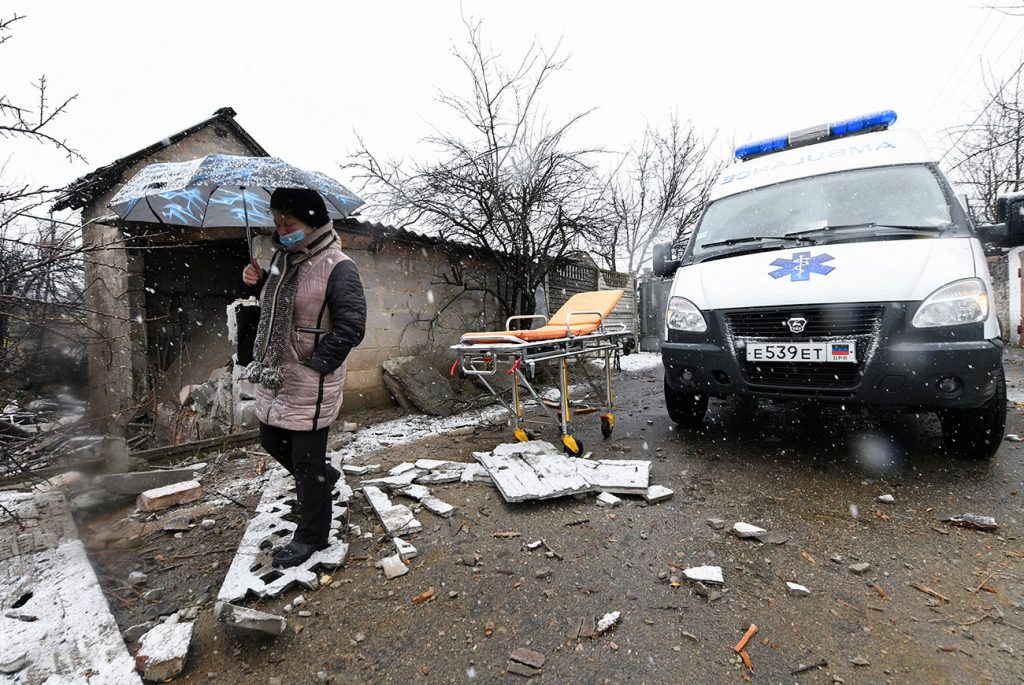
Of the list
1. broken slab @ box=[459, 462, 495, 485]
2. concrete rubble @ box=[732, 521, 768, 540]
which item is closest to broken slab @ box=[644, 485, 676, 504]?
concrete rubble @ box=[732, 521, 768, 540]

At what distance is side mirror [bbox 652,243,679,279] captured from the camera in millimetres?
4309

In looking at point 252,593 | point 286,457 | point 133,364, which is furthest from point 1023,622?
point 133,364

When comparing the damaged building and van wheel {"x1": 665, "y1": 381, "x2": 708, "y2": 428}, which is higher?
the damaged building

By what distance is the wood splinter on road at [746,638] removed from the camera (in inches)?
62.1

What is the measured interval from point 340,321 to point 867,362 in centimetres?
301

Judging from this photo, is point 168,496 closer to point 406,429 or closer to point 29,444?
point 29,444

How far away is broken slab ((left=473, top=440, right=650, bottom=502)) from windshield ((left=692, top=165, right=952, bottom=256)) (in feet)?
6.18

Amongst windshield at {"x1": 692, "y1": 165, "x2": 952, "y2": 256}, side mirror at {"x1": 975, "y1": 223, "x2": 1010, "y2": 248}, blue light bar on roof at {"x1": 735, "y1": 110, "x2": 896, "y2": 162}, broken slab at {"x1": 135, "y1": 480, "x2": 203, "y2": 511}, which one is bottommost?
broken slab at {"x1": 135, "y1": 480, "x2": 203, "y2": 511}

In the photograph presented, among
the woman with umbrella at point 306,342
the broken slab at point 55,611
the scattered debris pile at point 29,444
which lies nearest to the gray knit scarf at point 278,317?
the woman with umbrella at point 306,342

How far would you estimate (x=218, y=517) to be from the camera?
2.87 meters

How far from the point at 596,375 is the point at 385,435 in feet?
14.3

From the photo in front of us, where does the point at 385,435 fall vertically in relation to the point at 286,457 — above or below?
below

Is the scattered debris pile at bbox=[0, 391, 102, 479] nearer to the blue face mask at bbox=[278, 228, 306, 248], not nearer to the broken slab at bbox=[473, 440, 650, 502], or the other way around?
the blue face mask at bbox=[278, 228, 306, 248]

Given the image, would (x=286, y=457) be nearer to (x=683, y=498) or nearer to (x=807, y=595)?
(x=683, y=498)
